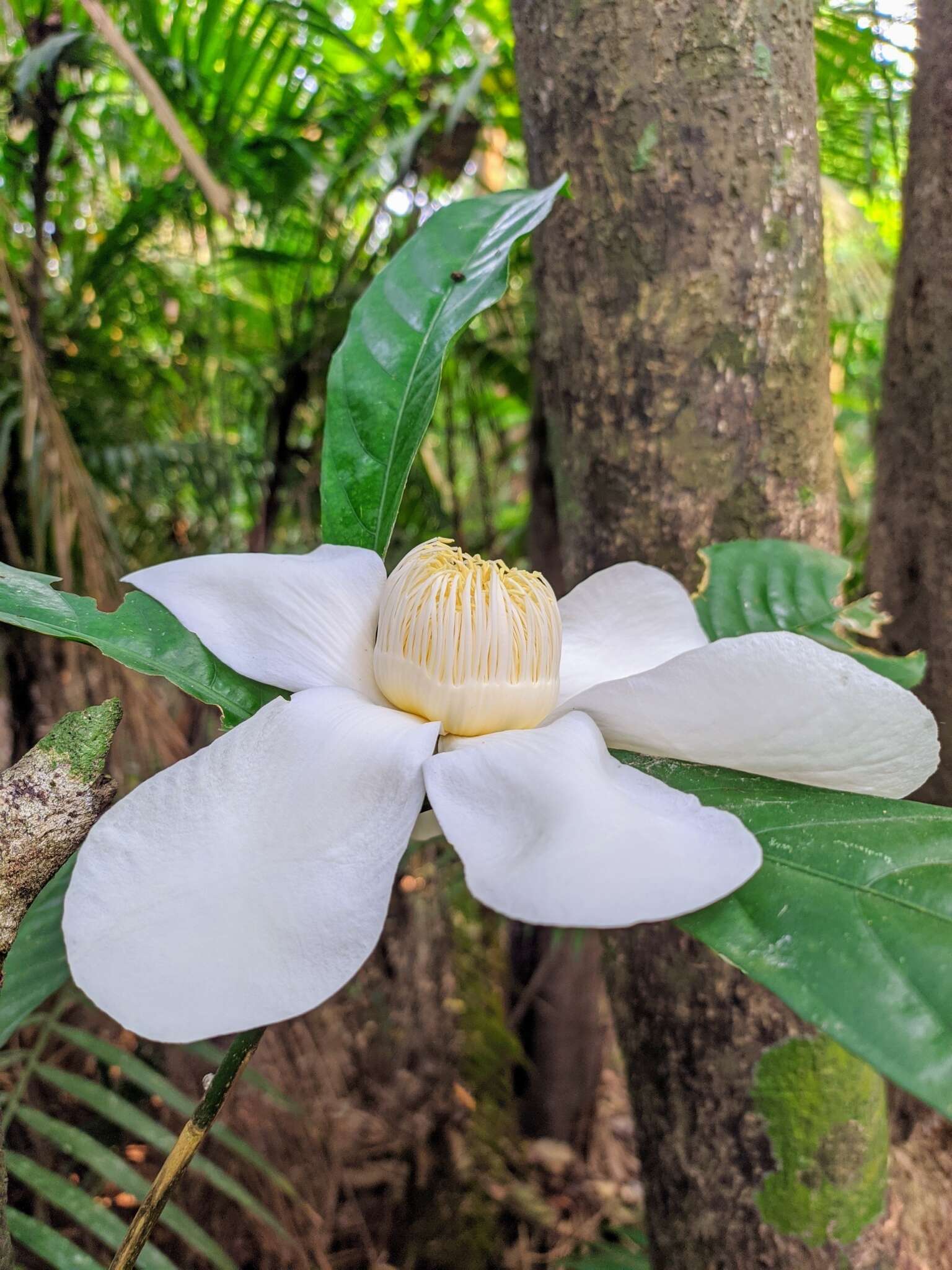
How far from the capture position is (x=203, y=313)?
168cm

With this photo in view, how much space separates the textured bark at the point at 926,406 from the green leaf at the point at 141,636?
755mm

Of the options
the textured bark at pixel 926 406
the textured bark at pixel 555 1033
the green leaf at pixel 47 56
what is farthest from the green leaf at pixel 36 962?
the textured bark at pixel 555 1033

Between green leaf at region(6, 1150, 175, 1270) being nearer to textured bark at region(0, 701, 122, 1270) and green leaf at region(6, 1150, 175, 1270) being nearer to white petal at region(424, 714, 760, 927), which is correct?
textured bark at region(0, 701, 122, 1270)

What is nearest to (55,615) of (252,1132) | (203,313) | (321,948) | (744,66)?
(321,948)

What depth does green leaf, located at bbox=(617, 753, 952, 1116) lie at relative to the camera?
275mm

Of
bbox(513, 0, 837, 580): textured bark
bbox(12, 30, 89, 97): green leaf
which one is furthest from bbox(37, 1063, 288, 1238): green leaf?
bbox(12, 30, 89, 97): green leaf

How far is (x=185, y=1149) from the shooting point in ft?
1.18

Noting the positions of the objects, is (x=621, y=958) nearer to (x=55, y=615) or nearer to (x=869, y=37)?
(x=55, y=615)

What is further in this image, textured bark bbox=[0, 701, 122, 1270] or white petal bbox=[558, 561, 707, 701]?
white petal bbox=[558, 561, 707, 701]

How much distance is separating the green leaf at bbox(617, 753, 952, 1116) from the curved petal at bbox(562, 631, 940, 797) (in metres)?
0.02

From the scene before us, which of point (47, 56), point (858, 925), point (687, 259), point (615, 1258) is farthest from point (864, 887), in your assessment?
point (47, 56)

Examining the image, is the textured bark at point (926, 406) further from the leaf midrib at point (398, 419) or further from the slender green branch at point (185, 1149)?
the slender green branch at point (185, 1149)

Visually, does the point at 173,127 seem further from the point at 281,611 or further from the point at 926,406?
the point at 926,406

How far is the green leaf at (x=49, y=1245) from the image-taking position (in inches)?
25.4
